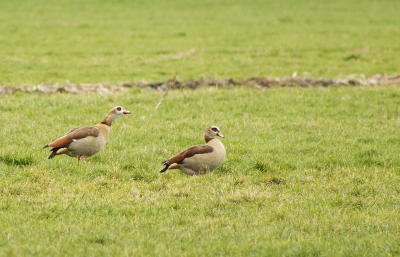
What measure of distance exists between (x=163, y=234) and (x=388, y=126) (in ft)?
29.2

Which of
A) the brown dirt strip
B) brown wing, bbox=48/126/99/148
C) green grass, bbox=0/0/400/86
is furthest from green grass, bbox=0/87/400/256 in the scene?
green grass, bbox=0/0/400/86

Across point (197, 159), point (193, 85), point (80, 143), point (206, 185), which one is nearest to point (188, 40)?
point (193, 85)

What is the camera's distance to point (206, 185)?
7977mm

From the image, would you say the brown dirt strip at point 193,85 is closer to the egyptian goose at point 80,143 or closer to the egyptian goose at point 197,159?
the egyptian goose at point 80,143

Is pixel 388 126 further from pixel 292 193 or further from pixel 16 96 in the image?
pixel 16 96

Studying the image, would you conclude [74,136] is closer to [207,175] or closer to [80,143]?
[80,143]

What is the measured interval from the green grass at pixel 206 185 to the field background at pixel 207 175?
3 centimetres

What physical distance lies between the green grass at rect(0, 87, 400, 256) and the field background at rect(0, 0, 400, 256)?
0.09 ft

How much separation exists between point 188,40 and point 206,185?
91.9 feet

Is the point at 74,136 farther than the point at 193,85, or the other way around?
the point at 193,85

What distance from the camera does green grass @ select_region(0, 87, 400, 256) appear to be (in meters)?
5.60

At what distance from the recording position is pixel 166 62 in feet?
88.3

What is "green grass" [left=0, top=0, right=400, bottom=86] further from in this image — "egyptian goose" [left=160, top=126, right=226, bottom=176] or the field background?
"egyptian goose" [left=160, top=126, right=226, bottom=176]

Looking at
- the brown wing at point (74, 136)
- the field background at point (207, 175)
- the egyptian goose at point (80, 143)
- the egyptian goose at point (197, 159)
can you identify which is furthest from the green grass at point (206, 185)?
the brown wing at point (74, 136)
